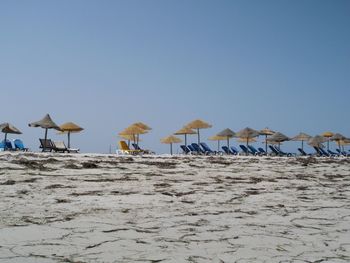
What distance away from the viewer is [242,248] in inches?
81.0

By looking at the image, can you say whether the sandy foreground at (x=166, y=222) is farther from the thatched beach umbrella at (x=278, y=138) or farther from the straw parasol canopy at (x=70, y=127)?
the thatched beach umbrella at (x=278, y=138)

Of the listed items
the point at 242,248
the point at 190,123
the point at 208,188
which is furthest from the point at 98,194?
the point at 190,123

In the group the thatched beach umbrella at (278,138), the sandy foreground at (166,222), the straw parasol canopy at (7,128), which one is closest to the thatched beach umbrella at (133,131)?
the straw parasol canopy at (7,128)

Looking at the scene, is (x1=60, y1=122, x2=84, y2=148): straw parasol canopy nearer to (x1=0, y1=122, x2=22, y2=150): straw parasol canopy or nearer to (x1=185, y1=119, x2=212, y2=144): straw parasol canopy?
(x1=0, y1=122, x2=22, y2=150): straw parasol canopy

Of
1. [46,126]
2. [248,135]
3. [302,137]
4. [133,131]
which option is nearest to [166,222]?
[46,126]

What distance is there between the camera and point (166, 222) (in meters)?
2.64

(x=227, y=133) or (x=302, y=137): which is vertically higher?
(x=227, y=133)

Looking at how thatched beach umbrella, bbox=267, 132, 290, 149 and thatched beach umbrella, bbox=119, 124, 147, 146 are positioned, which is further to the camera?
thatched beach umbrella, bbox=267, 132, 290, 149

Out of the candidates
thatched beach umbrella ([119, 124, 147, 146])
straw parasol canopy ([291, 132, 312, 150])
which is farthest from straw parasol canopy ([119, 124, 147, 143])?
straw parasol canopy ([291, 132, 312, 150])

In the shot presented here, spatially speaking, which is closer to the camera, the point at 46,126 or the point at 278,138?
the point at 46,126

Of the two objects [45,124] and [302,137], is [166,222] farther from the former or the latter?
[302,137]

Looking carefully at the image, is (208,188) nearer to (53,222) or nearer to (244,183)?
(244,183)

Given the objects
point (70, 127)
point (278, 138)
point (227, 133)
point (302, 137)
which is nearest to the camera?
point (70, 127)

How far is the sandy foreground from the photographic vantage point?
1922mm
